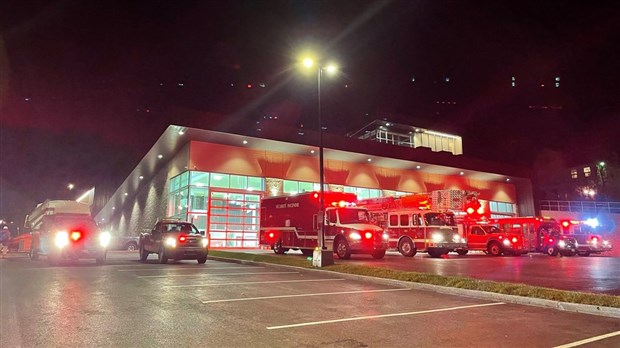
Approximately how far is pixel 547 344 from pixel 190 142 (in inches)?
1086

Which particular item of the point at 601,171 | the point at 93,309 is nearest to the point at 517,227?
the point at 93,309

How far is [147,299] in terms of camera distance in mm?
8469

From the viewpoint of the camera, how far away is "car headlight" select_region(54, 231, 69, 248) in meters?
16.5

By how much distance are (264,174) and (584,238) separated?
2372 centimetres

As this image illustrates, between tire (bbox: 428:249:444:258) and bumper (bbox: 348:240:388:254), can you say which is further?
tire (bbox: 428:249:444:258)

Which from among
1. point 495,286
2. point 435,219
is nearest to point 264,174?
point 435,219

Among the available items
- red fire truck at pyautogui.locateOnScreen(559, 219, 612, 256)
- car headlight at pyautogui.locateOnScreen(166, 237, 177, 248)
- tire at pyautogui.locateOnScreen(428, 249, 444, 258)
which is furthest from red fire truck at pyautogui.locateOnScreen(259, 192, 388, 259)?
red fire truck at pyautogui.locateOnScreen(559, 219, 612, 256)

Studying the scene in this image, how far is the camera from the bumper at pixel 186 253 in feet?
56.6

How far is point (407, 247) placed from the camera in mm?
23297

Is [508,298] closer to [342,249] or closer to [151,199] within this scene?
[342,249]

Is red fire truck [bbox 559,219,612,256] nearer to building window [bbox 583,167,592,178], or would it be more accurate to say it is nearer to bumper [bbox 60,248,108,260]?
bumper [bbox 60,248,108,260]

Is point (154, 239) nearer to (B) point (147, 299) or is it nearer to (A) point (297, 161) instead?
(B) point (147, 299)

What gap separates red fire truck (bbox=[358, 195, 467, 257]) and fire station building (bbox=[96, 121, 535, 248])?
34.9ft

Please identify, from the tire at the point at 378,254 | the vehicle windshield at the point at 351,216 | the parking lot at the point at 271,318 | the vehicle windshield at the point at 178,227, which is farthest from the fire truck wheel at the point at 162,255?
the tire at the point at 378,254
